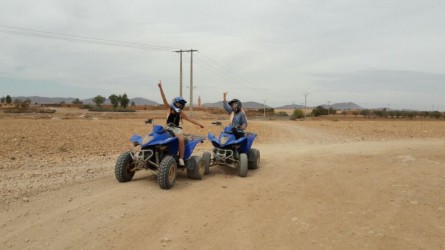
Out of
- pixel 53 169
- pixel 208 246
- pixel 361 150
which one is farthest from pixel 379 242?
pixel 361 150

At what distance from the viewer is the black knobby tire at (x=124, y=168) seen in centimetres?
833

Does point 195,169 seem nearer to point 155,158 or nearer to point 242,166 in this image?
point 155,158

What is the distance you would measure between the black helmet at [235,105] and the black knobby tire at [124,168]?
3.68 metres

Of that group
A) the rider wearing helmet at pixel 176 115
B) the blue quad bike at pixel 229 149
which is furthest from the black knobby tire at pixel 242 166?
the rider wearing helmet at pixel 176 115

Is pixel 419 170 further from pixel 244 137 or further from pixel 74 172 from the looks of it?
pixel 74 172

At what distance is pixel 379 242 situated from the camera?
17.9 ft

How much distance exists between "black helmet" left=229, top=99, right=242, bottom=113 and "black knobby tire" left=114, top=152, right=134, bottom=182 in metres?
3.68

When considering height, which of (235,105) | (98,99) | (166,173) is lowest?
(166,173)

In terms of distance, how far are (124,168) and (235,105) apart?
155 inches

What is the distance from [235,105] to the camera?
10984 mm

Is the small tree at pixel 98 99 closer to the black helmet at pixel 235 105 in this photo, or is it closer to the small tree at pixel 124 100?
the small tree at pixel 124 100

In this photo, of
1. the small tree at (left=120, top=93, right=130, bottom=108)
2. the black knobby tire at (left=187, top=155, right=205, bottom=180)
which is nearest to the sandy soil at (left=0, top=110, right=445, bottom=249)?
the black knobby tire at (left=187, top=155, right=205, bottom=180)

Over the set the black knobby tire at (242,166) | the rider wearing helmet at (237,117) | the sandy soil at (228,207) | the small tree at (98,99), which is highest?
the small tree at (98,99)

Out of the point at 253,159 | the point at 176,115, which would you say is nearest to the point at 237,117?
the point at 253,159
